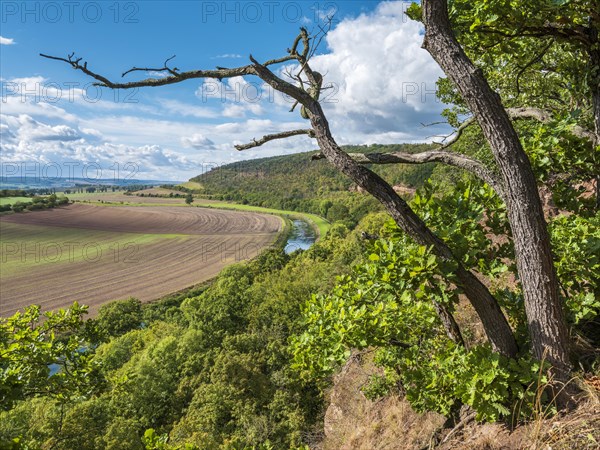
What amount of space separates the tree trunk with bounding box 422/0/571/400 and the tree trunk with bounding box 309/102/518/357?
327mm

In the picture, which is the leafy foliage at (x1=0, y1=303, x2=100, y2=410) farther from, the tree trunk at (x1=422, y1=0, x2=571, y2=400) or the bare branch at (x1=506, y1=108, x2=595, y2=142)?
the bare branch at (x1=506, y1=108, x2=595, y2=142)

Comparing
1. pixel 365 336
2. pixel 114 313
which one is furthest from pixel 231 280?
pixel 365 336

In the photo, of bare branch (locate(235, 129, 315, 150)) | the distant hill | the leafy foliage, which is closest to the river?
the distant hill

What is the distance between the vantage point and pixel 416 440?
5.99 m

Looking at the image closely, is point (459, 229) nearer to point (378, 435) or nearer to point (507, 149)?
point (507, 149)

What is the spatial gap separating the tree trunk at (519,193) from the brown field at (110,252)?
54.2m

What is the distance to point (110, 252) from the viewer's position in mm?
72062

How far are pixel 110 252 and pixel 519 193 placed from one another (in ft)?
265

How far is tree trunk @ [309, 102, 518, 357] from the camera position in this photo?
12.2 feet

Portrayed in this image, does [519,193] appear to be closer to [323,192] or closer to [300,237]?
[300,237]

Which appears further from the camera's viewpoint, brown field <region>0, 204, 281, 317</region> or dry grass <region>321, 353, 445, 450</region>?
brown field <region>0, 204, 281, 317</region>

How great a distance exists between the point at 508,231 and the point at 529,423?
2300 millimetres

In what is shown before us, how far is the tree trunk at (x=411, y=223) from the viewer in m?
3.73

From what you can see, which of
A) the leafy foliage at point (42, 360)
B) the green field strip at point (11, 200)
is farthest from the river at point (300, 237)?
the green field strip at point (11, 200)
